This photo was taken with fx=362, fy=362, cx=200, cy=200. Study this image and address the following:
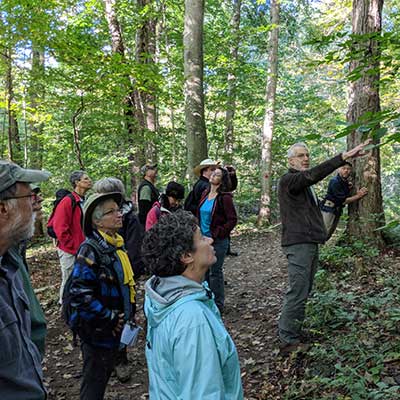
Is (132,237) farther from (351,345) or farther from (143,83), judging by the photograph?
(143,83)

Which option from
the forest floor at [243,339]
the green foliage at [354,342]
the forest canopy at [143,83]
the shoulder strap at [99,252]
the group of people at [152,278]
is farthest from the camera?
the forest canopy at [143,83]

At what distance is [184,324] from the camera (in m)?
1.60

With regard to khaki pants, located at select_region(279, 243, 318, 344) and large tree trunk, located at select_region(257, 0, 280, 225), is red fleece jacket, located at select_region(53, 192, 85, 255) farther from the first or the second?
large tree trunk, located at select_region(257, 0, 280, 225)

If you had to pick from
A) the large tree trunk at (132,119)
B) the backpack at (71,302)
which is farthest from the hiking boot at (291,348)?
the large tree trunk at (132,119)

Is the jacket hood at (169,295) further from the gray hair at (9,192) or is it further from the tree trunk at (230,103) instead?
the tree trunk at (230,103)

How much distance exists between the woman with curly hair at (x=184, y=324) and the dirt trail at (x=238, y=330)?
233 cm

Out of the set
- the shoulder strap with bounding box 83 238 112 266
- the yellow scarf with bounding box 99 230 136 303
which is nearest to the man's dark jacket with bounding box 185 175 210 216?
the yellow scarf with bounding box 99 230 136 303

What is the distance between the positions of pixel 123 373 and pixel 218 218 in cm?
239

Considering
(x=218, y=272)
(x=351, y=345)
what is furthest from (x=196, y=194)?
(x=351, y=345)

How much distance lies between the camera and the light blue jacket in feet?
5.02

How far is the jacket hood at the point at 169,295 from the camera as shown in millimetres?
1733

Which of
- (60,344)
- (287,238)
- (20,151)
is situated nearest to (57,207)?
(60,344)

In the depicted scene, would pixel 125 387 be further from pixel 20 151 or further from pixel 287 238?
pixel 20 151

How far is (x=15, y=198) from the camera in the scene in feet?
5.87
